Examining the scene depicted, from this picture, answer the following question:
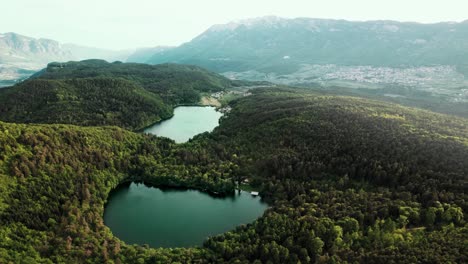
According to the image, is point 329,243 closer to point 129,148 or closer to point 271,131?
point 271,131

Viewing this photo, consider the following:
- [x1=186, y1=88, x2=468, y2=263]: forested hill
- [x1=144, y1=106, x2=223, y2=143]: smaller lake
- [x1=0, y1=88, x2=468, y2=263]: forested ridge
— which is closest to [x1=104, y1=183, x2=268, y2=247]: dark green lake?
[x1=0, y1=88, x2=468, y2=263]: forested ridge

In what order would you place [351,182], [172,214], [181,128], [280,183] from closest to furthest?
1. [172,214]
2. [351,182]
3. [280,183]
4. [181,128]

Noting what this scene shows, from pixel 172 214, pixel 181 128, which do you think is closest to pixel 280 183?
pixel 172 214

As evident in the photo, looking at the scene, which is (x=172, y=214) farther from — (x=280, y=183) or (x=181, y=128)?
(x=181, y=128)

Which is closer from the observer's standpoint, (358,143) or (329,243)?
(329,243)

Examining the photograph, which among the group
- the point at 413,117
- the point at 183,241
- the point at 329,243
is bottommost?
the point at 183,241

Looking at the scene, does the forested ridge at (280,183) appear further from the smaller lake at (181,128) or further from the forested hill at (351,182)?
the smaller lake at (181,128)

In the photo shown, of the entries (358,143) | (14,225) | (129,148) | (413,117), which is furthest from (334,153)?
(14,225)
